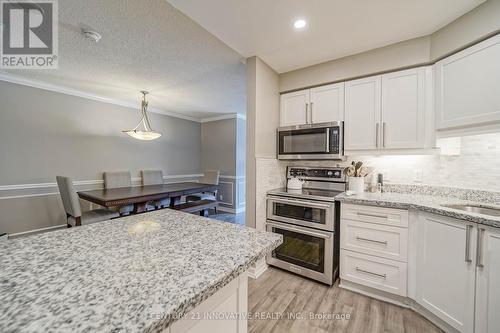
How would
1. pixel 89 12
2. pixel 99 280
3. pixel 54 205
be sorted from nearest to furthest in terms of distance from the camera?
pixel 99 280, pixel 89 12, pixel 54 205

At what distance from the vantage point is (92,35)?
6.12 ft

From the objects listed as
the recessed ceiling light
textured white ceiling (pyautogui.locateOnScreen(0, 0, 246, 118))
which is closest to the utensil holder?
the recessed ceiling light

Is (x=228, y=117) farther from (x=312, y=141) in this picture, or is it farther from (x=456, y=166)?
(x=456, y=166)

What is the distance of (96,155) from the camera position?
363 centimetres

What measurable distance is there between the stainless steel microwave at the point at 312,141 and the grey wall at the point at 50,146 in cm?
329

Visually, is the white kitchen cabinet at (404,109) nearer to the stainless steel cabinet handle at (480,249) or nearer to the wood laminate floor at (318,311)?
the stainless steel cabinet handle at (480,249)

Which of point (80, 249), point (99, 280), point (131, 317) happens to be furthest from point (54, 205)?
point (131, 317)

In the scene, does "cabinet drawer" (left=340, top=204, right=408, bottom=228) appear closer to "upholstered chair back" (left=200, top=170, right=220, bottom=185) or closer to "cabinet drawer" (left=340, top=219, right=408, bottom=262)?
"cabinet drawer" (left=340, top=219, right=408, bottom=262)

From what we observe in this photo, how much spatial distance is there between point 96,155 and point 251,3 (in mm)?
3678

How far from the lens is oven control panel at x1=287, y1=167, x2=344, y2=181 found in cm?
241

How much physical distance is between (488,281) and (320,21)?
85.4 inches

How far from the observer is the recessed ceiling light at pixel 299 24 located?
5.47 feet

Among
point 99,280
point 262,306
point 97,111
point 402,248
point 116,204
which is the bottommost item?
point 262,306

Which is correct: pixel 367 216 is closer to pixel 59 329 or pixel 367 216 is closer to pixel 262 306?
pixel 262 306
